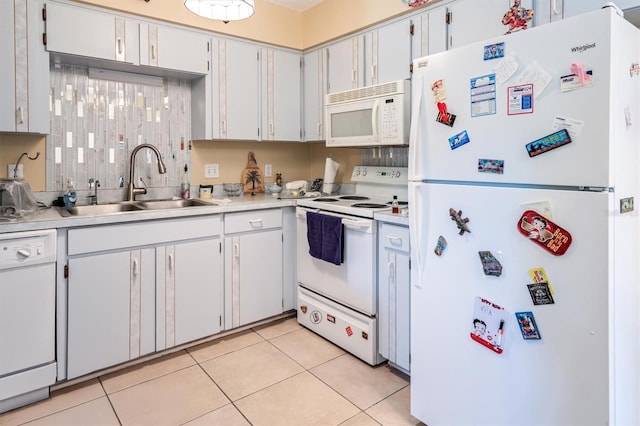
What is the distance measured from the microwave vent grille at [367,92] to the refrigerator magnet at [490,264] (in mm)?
1356

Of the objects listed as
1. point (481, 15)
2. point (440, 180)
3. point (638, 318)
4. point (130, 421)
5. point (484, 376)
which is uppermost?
Result: point (481, 15)

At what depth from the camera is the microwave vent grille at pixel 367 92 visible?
259cm

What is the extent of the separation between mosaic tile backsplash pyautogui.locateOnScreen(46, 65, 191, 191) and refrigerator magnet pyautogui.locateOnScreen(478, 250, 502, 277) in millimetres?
2417

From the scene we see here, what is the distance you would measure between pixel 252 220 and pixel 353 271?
827mm

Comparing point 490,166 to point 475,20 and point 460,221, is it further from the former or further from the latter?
point 475,20

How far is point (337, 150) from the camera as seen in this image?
3.64 m

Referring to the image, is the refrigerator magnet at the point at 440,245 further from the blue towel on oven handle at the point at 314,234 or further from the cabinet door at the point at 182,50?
the cabinet door at the point at 182,50

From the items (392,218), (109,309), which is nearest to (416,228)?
(392,218)

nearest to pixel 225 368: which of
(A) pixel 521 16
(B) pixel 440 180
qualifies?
(B) pixel 440 180

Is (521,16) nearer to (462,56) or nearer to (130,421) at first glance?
(462,56)

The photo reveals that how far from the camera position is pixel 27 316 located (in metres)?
2.06

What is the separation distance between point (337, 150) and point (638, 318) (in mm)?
2541

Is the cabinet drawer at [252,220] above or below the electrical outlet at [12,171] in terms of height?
below

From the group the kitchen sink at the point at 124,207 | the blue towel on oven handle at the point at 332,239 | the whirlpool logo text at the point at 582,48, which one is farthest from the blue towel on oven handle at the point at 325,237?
the whirlpool logo text at the point at 582,48
